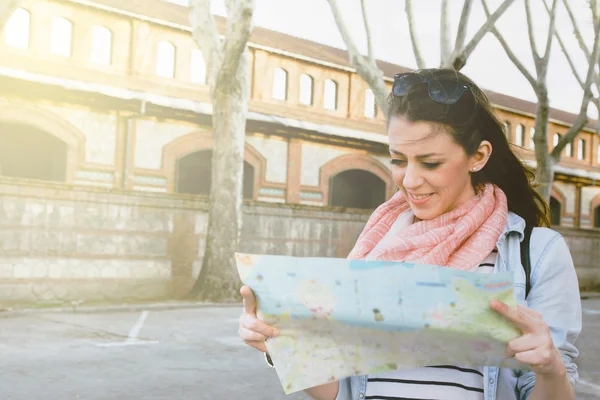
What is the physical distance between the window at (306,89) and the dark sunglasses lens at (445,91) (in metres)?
23.4

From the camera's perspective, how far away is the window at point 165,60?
73.7 feet

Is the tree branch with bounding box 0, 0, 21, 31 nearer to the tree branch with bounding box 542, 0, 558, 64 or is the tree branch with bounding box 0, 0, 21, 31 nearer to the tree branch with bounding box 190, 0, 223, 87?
the tree branch with bounding box 190, 0, 223, 87

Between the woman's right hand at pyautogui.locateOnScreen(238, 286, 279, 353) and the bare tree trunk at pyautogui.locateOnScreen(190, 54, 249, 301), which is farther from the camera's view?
the bare tree trunk at pyautogui.locateOnScreen(190, 54, 249, 301)

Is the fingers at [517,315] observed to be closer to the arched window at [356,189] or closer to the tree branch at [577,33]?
the tree branch at [577,33]

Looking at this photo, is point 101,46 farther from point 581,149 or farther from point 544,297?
point 581,149

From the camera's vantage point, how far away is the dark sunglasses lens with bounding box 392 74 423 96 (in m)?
2.26

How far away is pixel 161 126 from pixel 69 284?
7.35m

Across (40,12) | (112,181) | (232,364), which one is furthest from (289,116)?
(232,364)

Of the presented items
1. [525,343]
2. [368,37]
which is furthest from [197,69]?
[525,343]

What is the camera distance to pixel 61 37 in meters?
20.8

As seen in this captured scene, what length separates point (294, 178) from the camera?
24.1 metres

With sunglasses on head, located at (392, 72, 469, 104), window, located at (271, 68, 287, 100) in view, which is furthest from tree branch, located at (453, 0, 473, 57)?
sunglasses on head, located at (392, 72, 469, 104)

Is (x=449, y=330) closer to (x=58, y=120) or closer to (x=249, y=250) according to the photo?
(x=249, y=250)

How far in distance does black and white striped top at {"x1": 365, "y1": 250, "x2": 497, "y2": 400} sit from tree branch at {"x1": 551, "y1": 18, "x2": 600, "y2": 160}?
59.2ft
